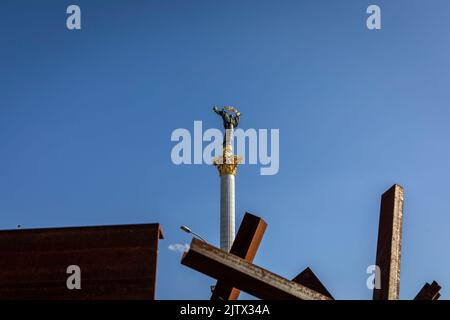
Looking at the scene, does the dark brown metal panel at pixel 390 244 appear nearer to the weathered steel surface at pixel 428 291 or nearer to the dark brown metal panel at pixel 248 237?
the dark brown metal panel at pixel 248 237

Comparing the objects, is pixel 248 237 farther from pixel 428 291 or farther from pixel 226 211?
pixel 226 211

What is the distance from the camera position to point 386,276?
4.39 metres

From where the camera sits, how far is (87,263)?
22.3 feet

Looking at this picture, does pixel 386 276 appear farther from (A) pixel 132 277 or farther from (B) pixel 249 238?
(A) pixel 132 277

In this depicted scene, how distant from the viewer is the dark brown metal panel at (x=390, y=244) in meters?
4.36

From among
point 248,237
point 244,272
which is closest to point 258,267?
point 244,272

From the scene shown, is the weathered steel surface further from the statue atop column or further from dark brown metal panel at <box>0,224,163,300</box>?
the statue atop column

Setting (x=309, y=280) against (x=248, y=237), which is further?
(x=309, y=280)

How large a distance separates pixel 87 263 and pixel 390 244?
3703mm

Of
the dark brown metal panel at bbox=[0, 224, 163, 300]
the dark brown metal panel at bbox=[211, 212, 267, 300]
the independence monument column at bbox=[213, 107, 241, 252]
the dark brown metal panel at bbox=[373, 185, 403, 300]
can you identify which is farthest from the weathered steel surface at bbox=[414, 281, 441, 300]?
the independence monument column at bbox=[213, 107, 241, 252]
